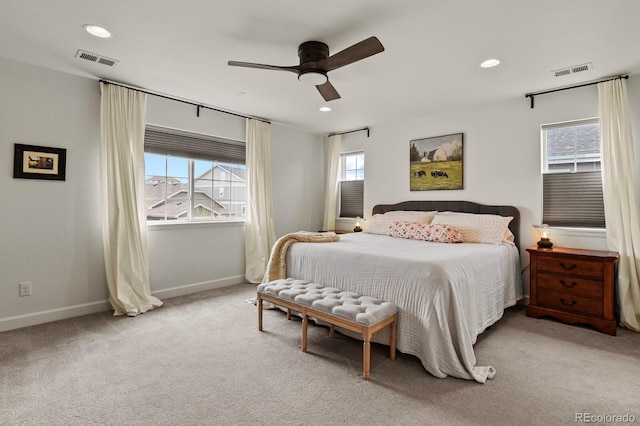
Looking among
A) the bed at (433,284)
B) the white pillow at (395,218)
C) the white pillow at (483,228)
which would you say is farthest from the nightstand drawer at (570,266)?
the white pillow at (395,218)

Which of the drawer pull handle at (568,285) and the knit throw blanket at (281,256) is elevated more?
the knit throw blanket at (281,256)

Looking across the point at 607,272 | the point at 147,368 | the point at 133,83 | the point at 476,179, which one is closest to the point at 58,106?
the point at 133,83

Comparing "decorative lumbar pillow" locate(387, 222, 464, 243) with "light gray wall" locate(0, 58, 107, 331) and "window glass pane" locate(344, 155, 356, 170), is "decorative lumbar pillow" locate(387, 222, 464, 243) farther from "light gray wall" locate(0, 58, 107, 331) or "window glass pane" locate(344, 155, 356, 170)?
"light gray wall" locate(0, 58, 107, 331)

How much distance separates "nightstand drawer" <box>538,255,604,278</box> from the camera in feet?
9.89

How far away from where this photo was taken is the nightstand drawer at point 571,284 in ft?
9.92

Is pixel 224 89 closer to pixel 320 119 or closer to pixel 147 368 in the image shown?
pixel 320 119

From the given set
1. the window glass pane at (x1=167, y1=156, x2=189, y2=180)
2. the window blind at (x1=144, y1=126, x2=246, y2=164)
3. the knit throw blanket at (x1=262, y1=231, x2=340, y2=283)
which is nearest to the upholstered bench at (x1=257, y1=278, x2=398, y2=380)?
the knit throw blanket at (x1=262, y1=231, x2=340, y2=283)

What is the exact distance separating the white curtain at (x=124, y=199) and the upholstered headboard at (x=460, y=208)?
3.36m

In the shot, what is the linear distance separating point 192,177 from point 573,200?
15.2 ft

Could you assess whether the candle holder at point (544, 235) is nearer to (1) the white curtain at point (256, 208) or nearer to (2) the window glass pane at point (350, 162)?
(2) the window glass pane at point (350, 162)

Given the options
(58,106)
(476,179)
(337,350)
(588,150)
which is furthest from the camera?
(476,179)

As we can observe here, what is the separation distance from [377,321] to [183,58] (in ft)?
9.13

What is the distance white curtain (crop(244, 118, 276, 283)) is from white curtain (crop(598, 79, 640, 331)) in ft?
13.4

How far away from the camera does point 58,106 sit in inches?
128
